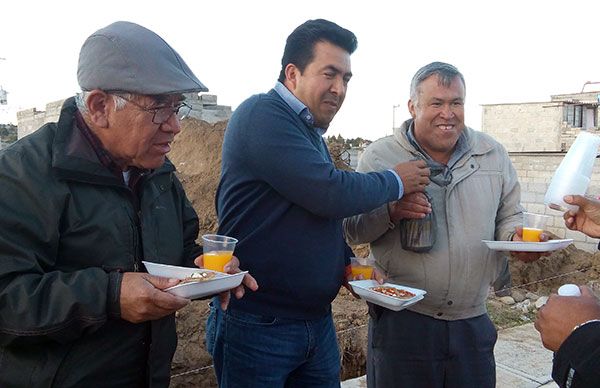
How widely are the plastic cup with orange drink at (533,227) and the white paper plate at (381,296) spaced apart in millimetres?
669

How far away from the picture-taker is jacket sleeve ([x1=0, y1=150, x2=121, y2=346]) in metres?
1.58

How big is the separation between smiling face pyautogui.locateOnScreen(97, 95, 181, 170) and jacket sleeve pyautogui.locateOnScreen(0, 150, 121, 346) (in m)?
0.30

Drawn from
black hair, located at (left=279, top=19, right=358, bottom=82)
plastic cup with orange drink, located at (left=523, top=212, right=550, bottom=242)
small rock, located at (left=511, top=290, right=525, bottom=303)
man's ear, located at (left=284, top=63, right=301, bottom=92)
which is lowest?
small rock, located at (left=511, top=290, right=525, bottom=303)

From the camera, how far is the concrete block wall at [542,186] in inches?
435

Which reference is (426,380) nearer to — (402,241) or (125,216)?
(402,241)

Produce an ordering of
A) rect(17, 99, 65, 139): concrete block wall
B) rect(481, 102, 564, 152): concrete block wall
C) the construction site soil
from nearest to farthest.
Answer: the construction site soil < rect(17, 99, 65, 139): concrete block wall < rect(481, 102, 564, 152): concrete block wall

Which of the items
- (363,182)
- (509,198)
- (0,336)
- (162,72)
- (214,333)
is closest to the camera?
(0,336)

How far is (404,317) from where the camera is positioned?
2.80 metres

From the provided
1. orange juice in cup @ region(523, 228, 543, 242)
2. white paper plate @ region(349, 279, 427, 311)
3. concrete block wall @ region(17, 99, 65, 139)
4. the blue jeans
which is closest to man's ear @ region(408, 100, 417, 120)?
orange juice in cup @ region(523, 228, 543, 242)

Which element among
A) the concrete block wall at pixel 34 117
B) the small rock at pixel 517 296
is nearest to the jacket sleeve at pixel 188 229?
the small rock at pixel 517 296

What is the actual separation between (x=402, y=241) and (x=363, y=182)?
0.56 metres

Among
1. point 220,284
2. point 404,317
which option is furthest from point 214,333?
point 404,317

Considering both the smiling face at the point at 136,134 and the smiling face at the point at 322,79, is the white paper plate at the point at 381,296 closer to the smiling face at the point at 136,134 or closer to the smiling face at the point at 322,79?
the smiling face at the point at 322,79

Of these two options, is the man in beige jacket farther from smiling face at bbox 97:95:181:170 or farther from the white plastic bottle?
smiling face at bbox 97:95:181:170
